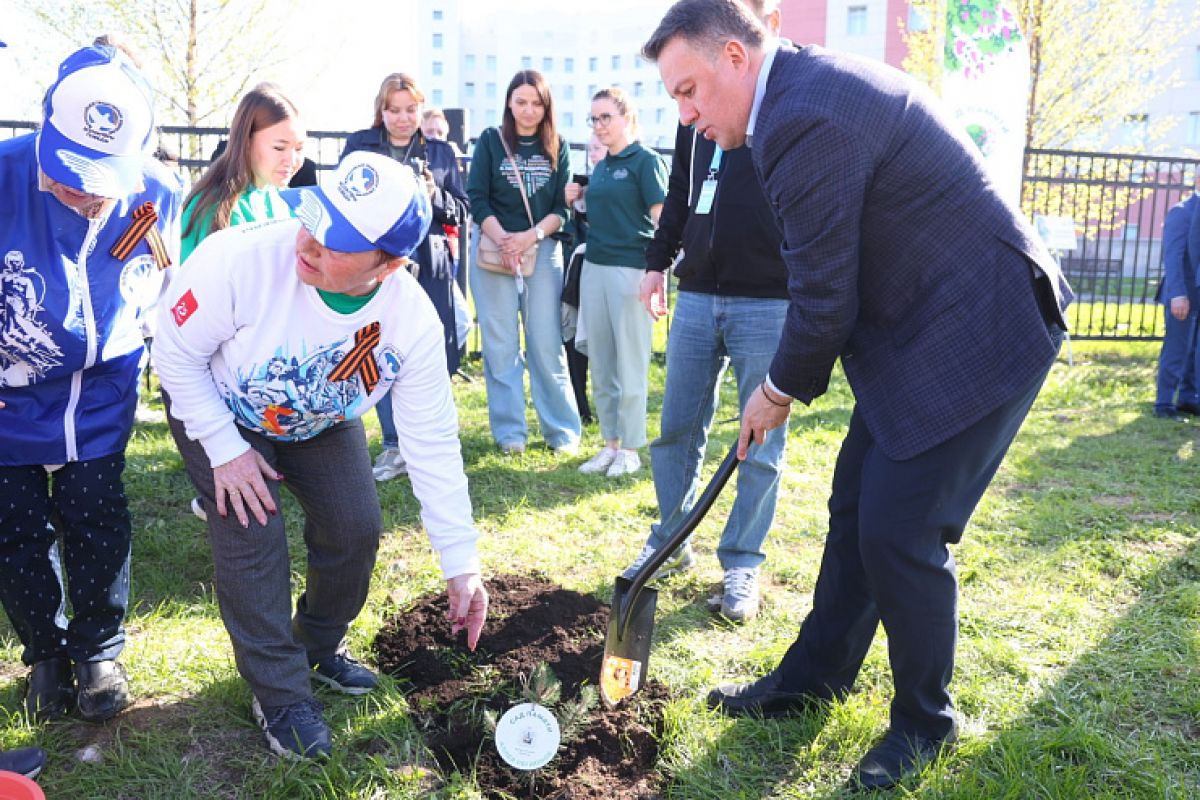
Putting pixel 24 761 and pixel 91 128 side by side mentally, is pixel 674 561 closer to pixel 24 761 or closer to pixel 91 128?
pixel 24 761

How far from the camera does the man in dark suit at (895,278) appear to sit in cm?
211

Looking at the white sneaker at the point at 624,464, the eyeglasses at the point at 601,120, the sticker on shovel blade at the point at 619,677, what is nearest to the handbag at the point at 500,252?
the eyeglasses at the point at 601,120

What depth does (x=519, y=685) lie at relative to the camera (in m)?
2.93

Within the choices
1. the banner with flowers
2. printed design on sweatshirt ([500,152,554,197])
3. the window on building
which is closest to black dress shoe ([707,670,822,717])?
printed design on sweatshirt ([500,152,554,197])

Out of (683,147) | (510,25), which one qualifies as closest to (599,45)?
(510,25)

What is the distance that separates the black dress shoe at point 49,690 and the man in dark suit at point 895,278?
2.23 meters

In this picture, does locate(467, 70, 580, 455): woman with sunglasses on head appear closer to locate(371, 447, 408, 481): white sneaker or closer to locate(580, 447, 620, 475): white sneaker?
locate(580, 447, 620, 475): white sneaker

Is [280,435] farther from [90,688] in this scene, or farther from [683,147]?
[683,147]

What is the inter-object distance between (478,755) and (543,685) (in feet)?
0.90

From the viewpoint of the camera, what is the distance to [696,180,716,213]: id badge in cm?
344

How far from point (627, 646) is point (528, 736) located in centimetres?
46

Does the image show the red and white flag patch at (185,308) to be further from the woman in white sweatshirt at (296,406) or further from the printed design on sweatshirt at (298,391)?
the printed design on sweatshirt at (298,391)

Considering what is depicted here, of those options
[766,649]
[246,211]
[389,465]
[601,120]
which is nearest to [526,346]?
[389,465]

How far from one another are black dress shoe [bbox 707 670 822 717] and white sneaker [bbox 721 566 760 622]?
0.58 meters
